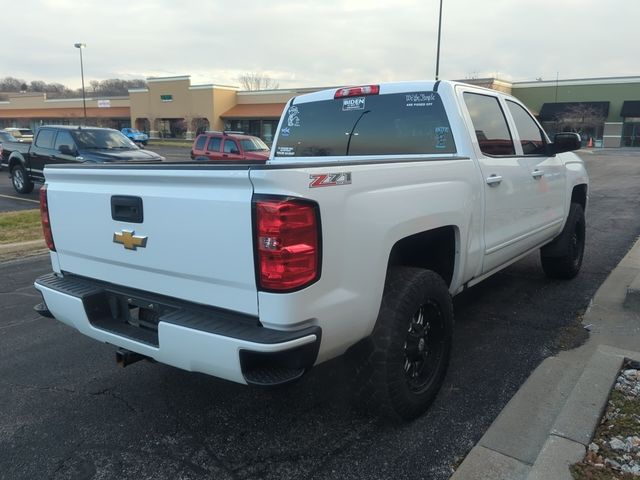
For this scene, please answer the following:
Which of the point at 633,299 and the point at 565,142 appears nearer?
the point at 633,299

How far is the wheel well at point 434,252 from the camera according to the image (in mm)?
3359

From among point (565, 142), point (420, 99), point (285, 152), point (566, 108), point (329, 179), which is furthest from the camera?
point (566, 108)

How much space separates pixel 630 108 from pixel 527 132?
49.8 m

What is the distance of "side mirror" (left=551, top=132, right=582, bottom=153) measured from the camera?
4848 millimetres

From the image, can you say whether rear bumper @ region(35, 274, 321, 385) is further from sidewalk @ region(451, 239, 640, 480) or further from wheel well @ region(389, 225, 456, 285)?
wheel well @ region(389, 225, 456, 285)

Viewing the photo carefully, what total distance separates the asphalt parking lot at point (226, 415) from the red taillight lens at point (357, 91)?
7.02 ft

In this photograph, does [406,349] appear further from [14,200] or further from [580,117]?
[580,117]

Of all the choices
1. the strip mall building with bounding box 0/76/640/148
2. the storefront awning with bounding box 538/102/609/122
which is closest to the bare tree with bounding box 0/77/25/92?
the strip mall building with bounding box 0/76/640/148

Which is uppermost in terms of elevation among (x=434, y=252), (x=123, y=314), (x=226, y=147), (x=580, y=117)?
(x=580, y=117)

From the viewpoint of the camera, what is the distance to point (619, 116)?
1886 inches

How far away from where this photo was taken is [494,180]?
387cm

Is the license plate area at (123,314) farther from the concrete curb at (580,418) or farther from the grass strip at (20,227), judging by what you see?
the grass strip at (20,227)

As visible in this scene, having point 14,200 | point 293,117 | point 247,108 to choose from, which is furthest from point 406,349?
point 247,108

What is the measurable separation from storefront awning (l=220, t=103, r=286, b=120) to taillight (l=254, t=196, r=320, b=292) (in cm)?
5100
